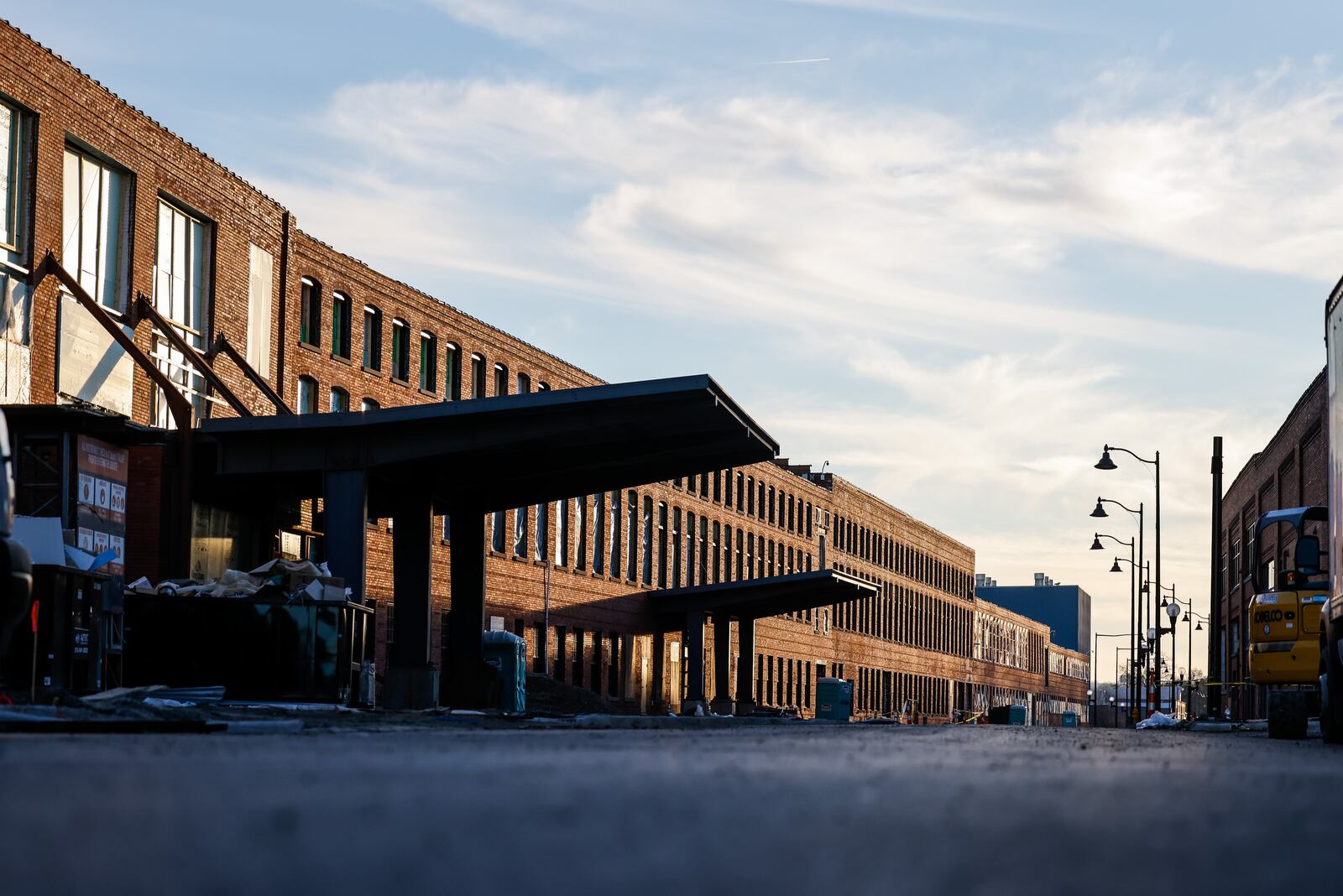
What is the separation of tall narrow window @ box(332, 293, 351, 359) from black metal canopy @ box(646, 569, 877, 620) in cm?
1523

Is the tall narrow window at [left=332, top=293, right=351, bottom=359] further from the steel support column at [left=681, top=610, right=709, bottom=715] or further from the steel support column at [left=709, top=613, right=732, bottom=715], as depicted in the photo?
the steel support column at [left=709, top=613, right=732, bottom=715]

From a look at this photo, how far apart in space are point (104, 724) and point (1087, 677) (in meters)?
185

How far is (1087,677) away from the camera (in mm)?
192375

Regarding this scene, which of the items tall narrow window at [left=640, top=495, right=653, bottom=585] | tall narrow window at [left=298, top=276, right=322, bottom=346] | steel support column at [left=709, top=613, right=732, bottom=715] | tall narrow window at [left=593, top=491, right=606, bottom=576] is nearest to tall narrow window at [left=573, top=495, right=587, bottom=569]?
tall narrow window at [left=593, top=491, right=606, bottom=576]

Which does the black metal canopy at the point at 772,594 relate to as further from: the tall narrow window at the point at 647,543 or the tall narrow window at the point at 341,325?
the tall narrow window at the point at 341,325

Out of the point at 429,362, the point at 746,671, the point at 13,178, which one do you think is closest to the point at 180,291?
the point at 13,178

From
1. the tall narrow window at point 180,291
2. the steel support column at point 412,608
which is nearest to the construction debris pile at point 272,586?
the steel support column at point 412,608

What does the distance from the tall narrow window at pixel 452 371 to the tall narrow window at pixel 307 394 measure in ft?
28.7

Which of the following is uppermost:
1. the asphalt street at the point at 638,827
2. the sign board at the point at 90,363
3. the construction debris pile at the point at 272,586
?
the sign board at the point at 90,363

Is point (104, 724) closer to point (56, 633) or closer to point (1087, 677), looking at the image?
point (56, 633)

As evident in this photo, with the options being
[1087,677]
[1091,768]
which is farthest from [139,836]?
[1087,677]

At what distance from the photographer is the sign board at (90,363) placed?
36969 millimetres

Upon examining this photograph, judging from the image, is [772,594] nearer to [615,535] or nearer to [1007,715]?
[615,535]

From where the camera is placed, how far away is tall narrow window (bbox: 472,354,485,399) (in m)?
60.6
